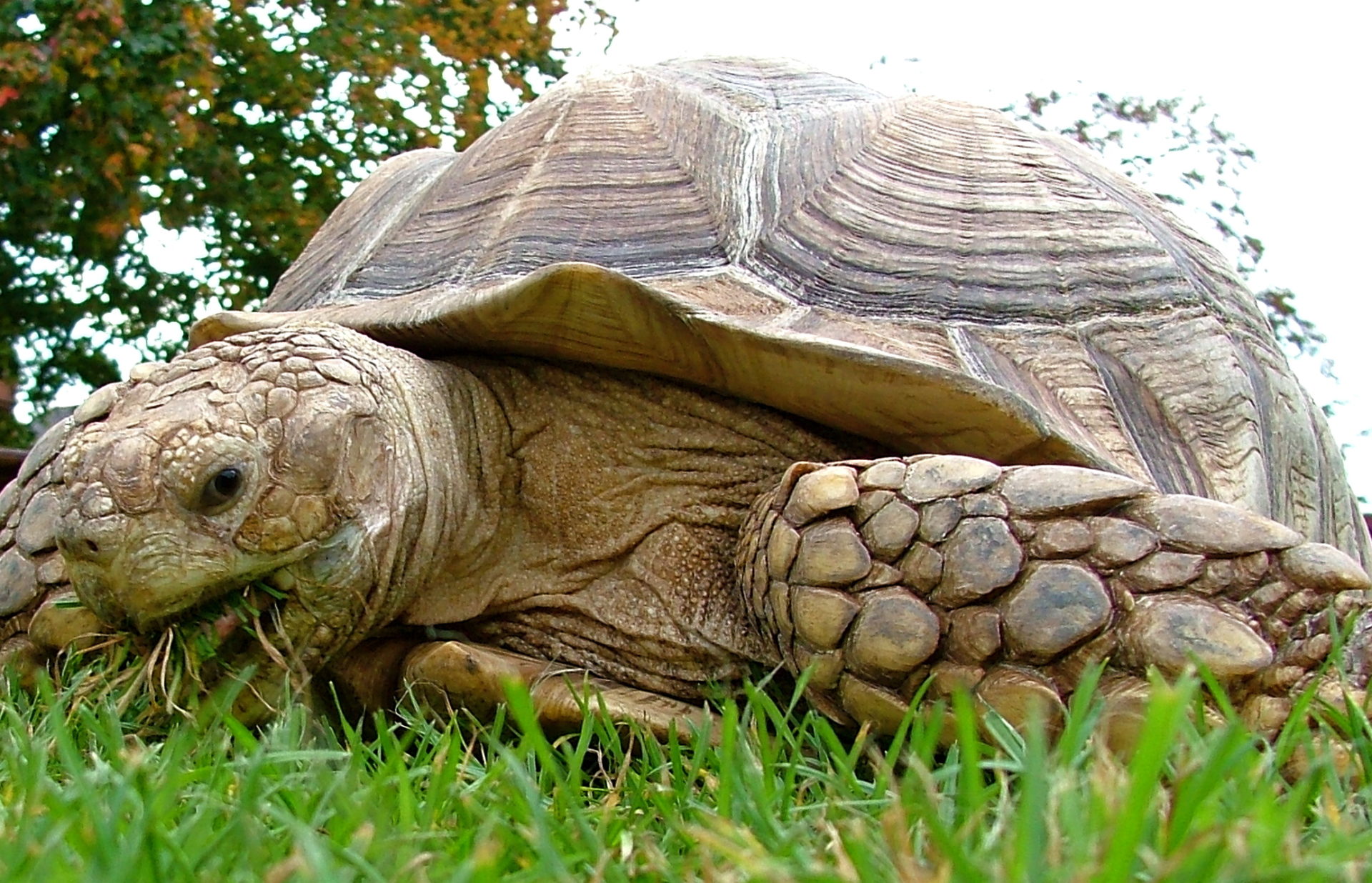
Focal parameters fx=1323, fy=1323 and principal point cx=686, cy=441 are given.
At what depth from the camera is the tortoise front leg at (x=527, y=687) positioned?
1984 millimetres

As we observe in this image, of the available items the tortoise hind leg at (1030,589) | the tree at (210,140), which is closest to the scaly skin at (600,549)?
the tortoise hind leg at (1030,589)

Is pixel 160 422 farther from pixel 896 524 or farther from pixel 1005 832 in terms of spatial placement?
pixel 1005 832

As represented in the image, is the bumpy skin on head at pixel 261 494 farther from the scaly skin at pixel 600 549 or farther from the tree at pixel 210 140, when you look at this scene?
the tree at pixel 210 140

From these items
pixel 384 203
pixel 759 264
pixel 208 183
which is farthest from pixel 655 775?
pixel 208 183

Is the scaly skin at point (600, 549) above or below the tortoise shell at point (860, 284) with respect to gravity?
below

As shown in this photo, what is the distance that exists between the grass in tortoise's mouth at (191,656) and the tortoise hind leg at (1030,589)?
0.77m

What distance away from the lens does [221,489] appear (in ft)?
6.18

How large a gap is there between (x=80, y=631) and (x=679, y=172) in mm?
1358

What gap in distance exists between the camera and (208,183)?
8.24m

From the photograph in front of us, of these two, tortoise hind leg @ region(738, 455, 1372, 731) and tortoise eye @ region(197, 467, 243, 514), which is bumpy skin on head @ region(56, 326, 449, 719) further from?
tortoise hind leg @ region(738, 455, 1372, 731)

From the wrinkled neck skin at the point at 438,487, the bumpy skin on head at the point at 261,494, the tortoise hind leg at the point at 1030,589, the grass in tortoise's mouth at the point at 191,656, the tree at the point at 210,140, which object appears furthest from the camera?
the tree at the point at 210,140

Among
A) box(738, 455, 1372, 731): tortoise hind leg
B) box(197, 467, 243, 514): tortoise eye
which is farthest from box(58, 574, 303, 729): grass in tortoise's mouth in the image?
box(738, 455, 1372, 731): tortoise hind leg

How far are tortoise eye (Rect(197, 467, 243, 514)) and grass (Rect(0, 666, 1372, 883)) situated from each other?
33 centimetres

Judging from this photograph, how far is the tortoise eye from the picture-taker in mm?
1875
